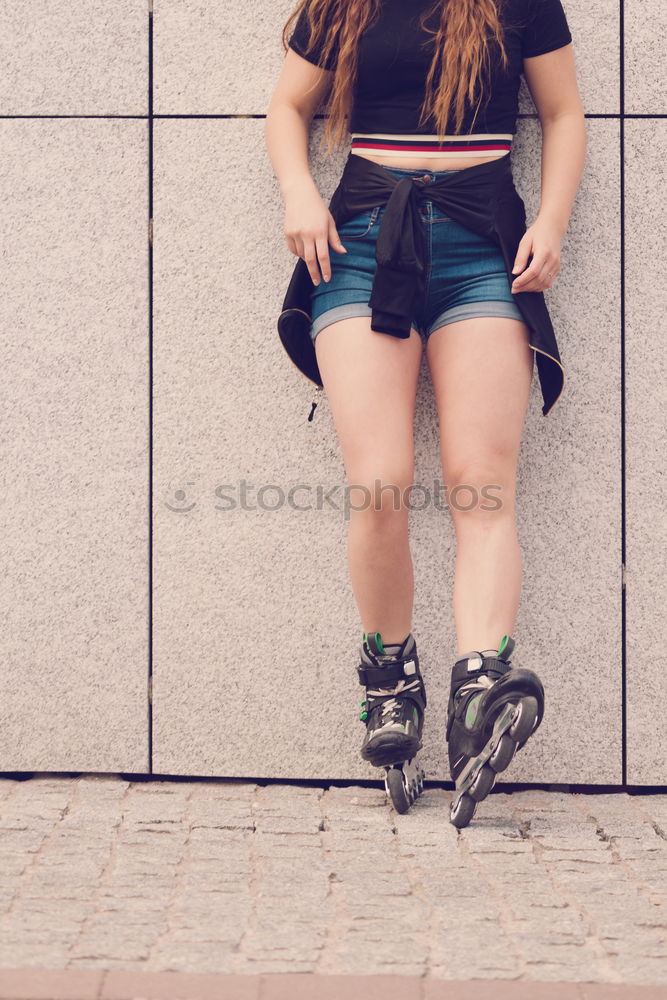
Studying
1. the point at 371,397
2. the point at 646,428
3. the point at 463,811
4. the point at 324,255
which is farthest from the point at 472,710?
the point at 324,255

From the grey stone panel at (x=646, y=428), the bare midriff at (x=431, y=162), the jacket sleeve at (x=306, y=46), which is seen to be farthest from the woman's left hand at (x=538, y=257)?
the jacket sleeve at (x=306, y=46)

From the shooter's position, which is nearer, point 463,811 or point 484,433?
point 463,811

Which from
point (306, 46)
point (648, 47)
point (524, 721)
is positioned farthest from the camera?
point (648, 47)

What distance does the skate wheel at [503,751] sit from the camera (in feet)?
7.79

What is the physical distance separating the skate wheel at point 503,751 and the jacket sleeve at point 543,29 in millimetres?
1782

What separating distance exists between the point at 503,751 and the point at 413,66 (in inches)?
68.1

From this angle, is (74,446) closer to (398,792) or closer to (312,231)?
(312,231)

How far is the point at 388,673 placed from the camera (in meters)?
2.81

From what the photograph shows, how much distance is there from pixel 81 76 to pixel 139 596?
153 cm

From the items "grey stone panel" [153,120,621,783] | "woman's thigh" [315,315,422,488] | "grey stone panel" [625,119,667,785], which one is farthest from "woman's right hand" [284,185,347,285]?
"grey stone panel" [625,119,667,785]

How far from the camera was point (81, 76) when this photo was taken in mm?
3111

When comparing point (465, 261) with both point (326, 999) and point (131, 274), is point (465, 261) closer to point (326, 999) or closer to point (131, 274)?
point (131, 274)

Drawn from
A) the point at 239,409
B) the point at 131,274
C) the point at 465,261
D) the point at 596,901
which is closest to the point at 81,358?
the point at 131,274

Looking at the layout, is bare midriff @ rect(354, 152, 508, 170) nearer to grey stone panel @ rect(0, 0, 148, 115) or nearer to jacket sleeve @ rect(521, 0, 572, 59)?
jacket sleeve @ rect(521, 0, 572, 59)
